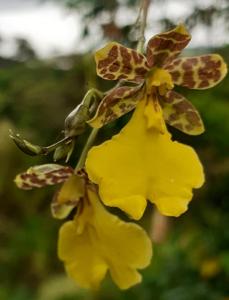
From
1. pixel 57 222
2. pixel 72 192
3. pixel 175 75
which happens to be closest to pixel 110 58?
pixel 175 75

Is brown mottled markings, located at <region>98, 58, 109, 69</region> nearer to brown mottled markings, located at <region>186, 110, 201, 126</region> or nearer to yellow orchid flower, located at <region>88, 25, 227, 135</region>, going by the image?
yellow orchid flower, located at <region>88, 25, 227, 135</region>

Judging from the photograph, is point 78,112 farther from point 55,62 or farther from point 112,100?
point 55,62

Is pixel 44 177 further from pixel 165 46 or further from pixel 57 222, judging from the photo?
pixel 57 222

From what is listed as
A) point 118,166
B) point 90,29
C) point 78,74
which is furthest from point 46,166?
point 78,74

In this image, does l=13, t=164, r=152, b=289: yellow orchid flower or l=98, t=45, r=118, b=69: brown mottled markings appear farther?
l=13, t=164, r=152, b=289: yellow orchid flower

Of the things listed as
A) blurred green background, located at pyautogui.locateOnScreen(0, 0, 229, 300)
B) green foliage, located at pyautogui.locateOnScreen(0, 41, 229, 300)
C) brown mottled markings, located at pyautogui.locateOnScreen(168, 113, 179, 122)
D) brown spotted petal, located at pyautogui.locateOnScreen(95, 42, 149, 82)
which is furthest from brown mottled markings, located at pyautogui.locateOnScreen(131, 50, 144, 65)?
green foliage, located at pyautogui.locateOnScreen(0, 41, 229, 300)
